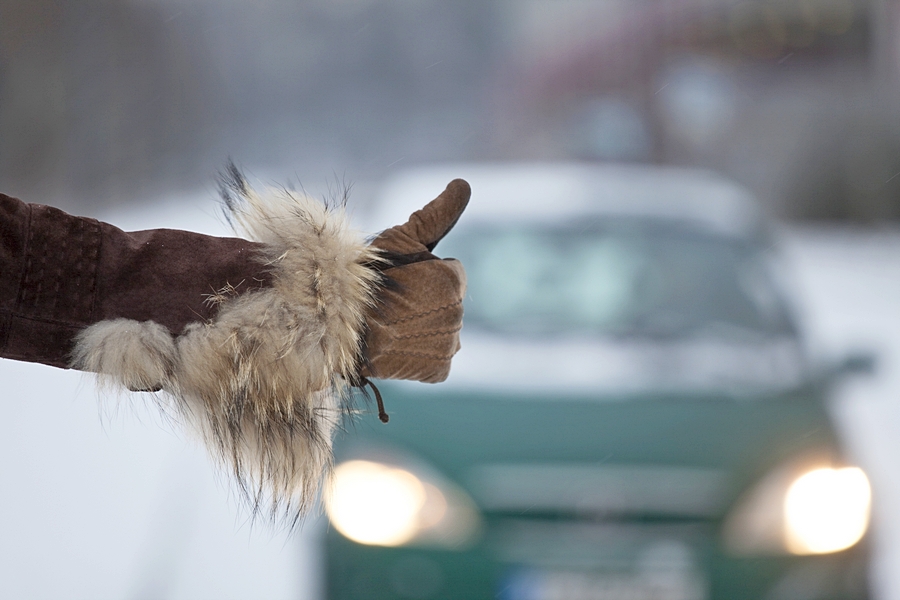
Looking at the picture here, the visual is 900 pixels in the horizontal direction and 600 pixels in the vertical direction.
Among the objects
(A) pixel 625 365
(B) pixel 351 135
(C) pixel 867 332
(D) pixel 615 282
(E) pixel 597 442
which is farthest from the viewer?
(B) pixel 351 135

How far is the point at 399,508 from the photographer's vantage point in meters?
1.37

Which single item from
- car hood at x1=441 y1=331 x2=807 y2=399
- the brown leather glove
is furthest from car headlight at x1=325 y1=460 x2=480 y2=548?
the brown leather glove

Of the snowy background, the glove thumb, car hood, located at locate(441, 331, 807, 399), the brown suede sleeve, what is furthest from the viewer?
the snowy background

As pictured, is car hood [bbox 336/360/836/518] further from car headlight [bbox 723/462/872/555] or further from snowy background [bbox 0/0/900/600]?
snowy background [bbox 0/0/900/600]

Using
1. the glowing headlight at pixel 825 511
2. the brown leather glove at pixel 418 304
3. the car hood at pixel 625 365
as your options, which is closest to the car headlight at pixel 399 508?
the car hood at pixel 625 365

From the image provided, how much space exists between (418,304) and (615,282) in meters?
1.16

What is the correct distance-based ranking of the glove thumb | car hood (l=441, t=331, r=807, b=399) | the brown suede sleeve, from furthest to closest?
car hood (l=441, t=331, r=807, b=399) → the glove thumb → the brown suede sleeve

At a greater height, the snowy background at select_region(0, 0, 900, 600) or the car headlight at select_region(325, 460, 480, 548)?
the snowy background at select_region(0, 0, 900, 600)

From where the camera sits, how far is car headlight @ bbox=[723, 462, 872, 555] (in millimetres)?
1354

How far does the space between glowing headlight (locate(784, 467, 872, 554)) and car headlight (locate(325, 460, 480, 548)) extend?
1.85 ft

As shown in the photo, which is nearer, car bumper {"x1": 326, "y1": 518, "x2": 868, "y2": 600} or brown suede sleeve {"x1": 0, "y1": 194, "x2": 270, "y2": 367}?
brown suede sleeve {"x1": 0, "y1": 194, "x2": 270, "y2": 367}

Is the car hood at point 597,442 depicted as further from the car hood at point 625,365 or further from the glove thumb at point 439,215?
the glove thumb at point 439,215

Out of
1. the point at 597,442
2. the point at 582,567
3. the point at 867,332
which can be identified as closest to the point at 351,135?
the point at 867,332

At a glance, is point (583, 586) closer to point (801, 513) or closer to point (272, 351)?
point (801, 513)
